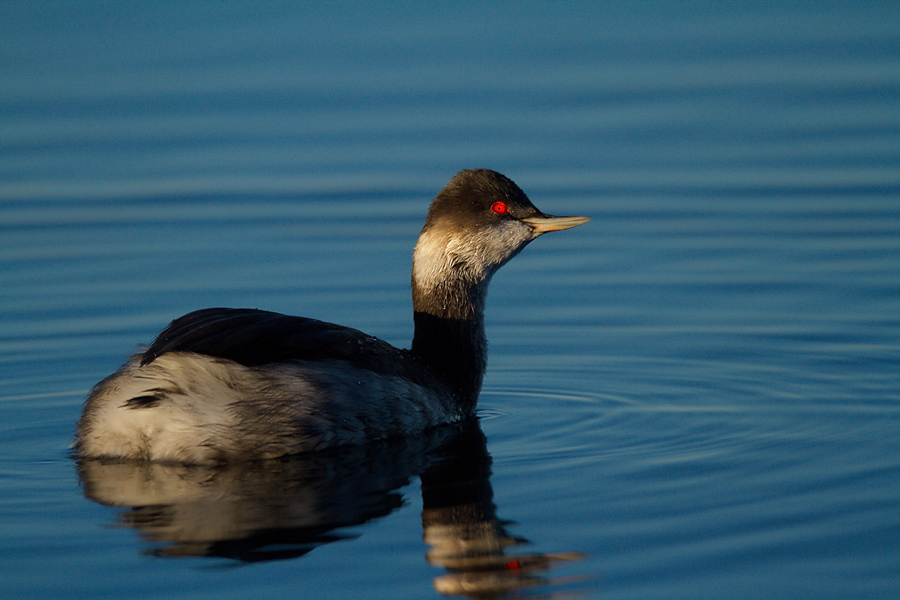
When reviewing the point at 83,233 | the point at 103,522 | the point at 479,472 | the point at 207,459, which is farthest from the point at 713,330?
the point at 83,233

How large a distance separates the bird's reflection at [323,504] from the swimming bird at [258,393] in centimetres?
12

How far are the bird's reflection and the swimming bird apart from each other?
12cm

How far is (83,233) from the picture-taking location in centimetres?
1241

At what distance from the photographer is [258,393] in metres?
7.27

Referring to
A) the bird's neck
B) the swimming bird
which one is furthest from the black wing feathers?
the bird's neck

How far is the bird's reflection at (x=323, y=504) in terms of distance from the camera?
236 inches

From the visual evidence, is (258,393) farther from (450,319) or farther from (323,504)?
(450,319)

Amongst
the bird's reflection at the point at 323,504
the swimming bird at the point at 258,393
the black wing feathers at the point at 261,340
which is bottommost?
the bird's reflection at the point at 323,504

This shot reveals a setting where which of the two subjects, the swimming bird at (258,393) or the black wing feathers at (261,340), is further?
the black wing feathers at (261,340)

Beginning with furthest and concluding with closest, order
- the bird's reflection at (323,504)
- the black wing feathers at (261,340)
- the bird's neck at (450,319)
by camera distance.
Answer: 1. the bird's neck at (450,319)
2. the black wing feathers at (261,340)
3. the bird's reflection at (323,504)

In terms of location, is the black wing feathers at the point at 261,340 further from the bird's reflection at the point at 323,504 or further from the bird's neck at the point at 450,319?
the bird's neck at the point at 450,319

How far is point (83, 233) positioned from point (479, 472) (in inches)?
249

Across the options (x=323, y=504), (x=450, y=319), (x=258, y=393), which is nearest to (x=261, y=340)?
(x=258, y=393)

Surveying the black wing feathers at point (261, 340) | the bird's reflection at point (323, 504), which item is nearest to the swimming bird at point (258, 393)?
the black wing feathers at point (261, 340)
